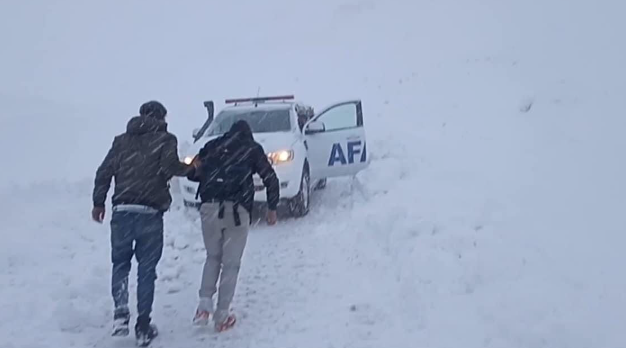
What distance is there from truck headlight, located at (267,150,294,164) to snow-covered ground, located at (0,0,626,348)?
0.95 metres

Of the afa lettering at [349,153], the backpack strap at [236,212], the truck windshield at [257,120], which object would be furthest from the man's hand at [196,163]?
the afa lettering at [349,153]

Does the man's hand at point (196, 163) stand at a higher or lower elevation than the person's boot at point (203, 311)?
higher

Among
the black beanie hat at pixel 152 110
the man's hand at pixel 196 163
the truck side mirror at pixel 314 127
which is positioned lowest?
the truck side mirror at pixel 314 127

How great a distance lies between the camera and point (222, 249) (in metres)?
6.11

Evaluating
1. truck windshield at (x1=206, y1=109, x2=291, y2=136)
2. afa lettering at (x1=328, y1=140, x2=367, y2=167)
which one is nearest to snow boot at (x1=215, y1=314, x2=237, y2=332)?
truck windshield at (x1=206, y1=109, x2=291, y2=136)

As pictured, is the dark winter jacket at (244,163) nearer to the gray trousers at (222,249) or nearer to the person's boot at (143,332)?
the gray trousers at (222,249)

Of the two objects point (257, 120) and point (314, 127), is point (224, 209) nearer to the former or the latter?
point (314, 127)

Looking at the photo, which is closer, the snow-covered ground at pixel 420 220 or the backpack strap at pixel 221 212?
the snow-covered ground at pixel 420 220

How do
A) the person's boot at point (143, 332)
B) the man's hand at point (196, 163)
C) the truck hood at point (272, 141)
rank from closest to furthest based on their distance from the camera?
the person's boot at point (143, 332) → the man's hand at point (196, 163) → the truck hood at point (272, 141)

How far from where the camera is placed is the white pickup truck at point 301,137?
33.6 ft

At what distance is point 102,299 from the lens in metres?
6.79

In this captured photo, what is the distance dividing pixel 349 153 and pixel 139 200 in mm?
6092

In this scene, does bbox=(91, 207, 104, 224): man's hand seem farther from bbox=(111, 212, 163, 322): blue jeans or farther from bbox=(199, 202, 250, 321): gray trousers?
bbox=(199, 202, 250, 321): gray trousers

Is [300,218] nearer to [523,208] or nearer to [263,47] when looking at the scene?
[523,208]
